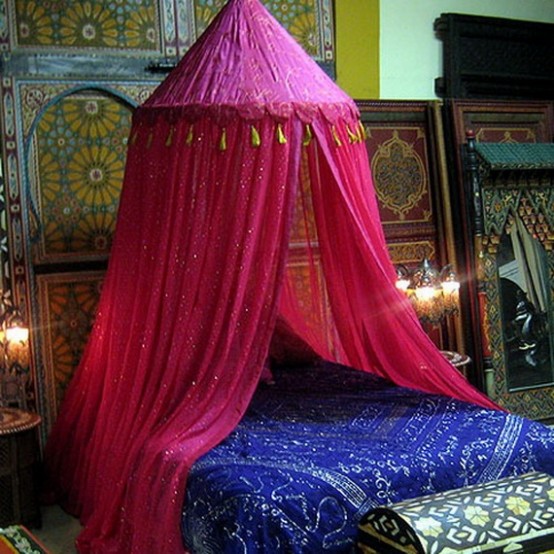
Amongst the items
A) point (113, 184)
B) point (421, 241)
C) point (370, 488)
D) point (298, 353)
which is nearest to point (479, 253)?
point (421, 241)

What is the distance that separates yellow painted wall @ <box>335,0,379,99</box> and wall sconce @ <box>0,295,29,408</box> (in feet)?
7.71

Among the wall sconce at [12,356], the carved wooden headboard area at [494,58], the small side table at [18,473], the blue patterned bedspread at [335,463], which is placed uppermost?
the carved wooden headboard area at [494,58]

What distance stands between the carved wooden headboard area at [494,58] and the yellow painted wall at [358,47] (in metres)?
0.49

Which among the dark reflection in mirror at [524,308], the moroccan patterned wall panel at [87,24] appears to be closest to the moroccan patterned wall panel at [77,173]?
the moroccan patterned wall panel at [87,24]

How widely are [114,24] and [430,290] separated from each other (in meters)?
2.20

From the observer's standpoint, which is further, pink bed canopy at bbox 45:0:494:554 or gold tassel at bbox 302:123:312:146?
gold tassel at bbox 302:123:312:146

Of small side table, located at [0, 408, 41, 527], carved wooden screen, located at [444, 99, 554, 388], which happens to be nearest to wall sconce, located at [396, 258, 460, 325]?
carved wooden screen, located at [444, 99, 554, 388]

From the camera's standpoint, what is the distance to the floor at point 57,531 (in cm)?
461

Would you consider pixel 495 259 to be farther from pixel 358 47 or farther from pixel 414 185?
pixel 358 47

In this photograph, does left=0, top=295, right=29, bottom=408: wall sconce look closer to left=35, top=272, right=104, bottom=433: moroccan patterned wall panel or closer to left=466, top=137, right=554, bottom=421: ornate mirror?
left=35, top=272, right=104, bottom=433: moroccan patterned wall panel

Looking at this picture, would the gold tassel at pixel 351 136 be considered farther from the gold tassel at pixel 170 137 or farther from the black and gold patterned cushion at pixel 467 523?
the black and gold patterned cushion at pixel 467 523

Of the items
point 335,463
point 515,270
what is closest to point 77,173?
point 335,463

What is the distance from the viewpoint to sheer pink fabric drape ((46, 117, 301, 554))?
4250mm

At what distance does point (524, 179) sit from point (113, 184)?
247cm
